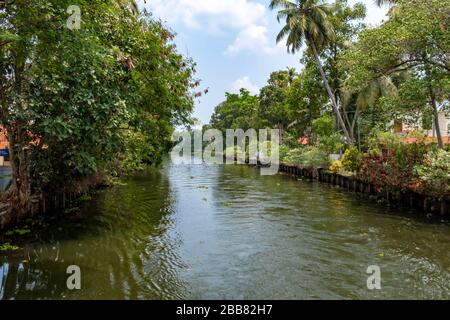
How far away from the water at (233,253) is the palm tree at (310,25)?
13697mm

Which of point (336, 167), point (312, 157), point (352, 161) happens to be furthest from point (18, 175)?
point (312, 157)

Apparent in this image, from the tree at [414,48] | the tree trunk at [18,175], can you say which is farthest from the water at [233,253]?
the tree at [414,48]

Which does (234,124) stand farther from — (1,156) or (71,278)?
(71,278)

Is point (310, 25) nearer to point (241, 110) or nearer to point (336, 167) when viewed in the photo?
point (336, 167)

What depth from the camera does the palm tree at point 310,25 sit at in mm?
27000

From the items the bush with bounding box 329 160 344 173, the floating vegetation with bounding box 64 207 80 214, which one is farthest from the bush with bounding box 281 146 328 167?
the floating vegetation with bounding box 64 207 80 214

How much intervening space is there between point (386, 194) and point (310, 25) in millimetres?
14726

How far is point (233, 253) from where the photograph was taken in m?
9.34

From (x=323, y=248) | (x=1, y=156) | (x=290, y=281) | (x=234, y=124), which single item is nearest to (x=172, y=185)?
(x=1, y=156)

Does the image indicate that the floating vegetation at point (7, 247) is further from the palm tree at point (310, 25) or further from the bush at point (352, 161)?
the palm tree at point (310, 25)

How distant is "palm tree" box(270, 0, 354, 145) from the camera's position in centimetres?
2700

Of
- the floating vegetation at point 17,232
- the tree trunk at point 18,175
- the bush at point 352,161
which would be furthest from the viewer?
the bush at point 352,161

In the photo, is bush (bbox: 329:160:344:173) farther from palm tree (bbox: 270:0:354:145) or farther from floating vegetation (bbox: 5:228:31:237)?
floating vegetation (bbox: 5:228:31:237)
